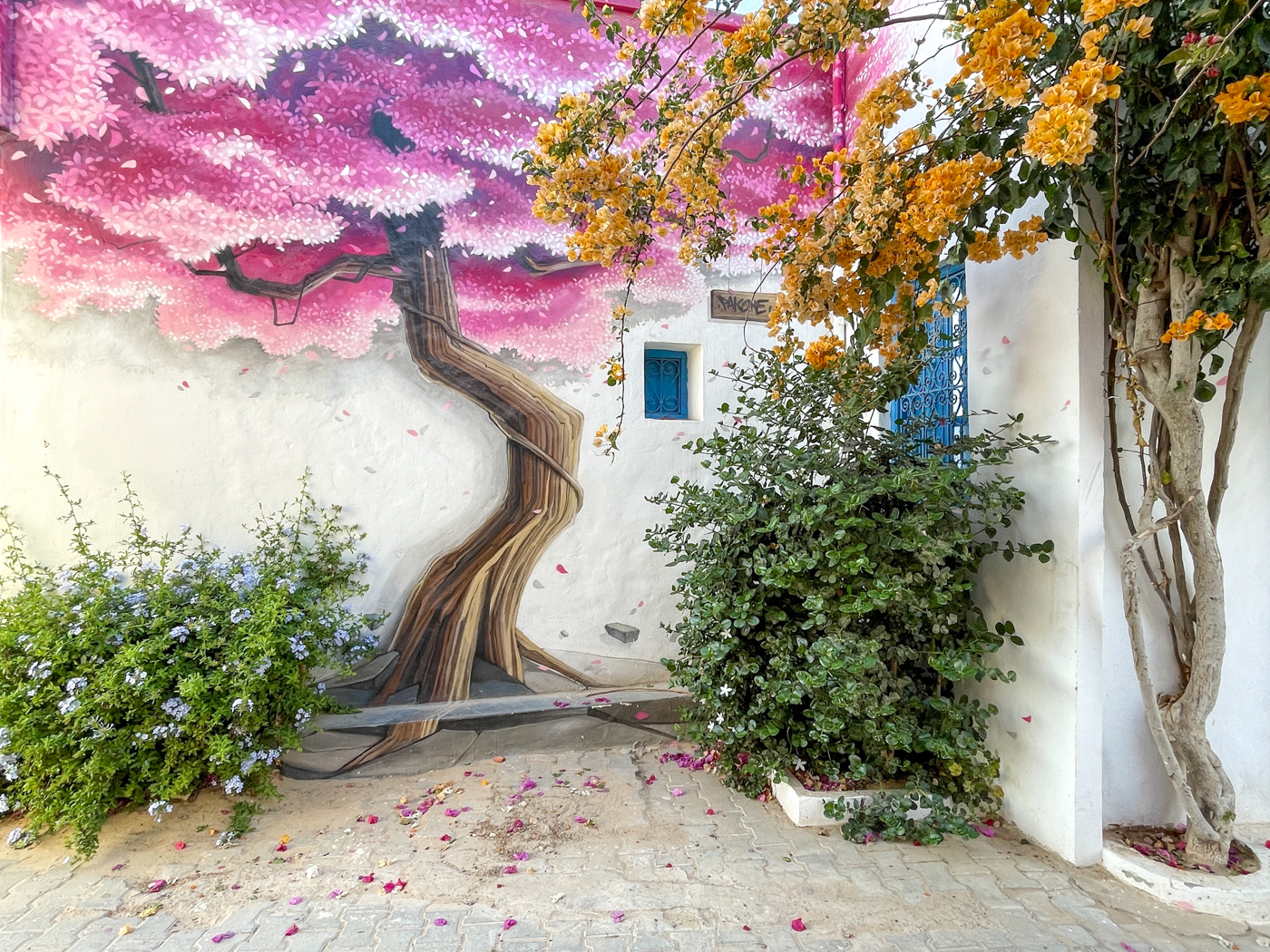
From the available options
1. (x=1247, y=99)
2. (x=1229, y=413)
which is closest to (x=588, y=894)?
(x=1229, y=413)

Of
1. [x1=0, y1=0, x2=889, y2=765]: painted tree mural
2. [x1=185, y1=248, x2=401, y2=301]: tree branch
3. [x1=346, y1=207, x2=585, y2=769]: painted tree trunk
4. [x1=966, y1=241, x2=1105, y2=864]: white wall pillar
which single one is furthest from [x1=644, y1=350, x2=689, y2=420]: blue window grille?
[x1=966, y1=241, x2=1105, y2=864]: white wall pillar

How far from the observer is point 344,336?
339 centimetres

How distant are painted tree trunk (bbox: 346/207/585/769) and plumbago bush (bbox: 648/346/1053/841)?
0.89 meters

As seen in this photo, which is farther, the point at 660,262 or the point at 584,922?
the point at 660,262

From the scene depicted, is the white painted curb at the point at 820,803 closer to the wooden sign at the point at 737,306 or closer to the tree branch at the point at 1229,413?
the tree branch at the point at 1229,413

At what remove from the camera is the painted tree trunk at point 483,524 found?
3.47 m

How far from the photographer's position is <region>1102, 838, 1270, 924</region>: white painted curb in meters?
2.17

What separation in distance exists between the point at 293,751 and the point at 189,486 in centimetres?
138

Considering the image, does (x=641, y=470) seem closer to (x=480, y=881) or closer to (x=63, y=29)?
(x=480, y=881)

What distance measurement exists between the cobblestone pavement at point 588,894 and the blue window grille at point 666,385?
81.7 inches

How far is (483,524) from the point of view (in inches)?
140

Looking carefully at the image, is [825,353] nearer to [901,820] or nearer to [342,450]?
[901,820]

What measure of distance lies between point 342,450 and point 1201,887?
388cm

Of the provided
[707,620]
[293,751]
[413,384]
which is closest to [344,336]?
[413,384]
